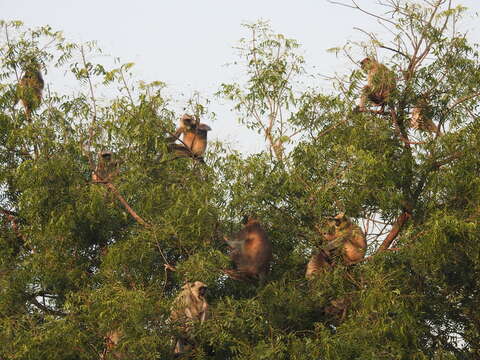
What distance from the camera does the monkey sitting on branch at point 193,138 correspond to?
12102 mm

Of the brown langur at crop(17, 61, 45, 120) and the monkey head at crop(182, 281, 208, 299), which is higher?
the brown langur at crop(17, 61, 45, 120)

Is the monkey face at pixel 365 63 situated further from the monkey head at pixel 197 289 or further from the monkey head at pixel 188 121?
the monkey head at pixel 197 289

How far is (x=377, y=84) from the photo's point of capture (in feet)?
36.8

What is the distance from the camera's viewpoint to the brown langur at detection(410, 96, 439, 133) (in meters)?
11.3

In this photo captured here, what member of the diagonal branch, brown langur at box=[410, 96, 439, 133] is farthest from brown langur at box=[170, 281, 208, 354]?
brown langur at box=[410, 96, 439, 133]

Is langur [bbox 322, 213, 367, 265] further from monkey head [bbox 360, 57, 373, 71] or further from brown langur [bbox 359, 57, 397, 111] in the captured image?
monkey head [bbox 360, 57, 373, 71]

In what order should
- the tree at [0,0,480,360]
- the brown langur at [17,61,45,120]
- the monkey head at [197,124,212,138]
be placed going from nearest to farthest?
the tree at [0,0,480,360], the brown langur at [17,61,45,120], the monkey head at [197,124,212,138]

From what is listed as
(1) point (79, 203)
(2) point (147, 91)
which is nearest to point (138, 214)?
(1) point (79, 203)

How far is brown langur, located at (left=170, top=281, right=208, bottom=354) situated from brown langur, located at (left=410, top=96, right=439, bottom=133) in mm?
3558

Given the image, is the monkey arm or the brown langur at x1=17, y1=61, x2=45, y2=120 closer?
the monkey arm

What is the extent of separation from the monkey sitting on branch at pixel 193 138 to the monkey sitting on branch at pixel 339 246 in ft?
7.84

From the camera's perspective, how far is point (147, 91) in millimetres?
11445

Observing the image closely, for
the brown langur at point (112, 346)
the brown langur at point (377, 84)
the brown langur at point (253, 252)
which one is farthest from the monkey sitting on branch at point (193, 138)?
the brown langur at point (112, 346)

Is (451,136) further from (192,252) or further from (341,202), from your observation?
(192,252)
